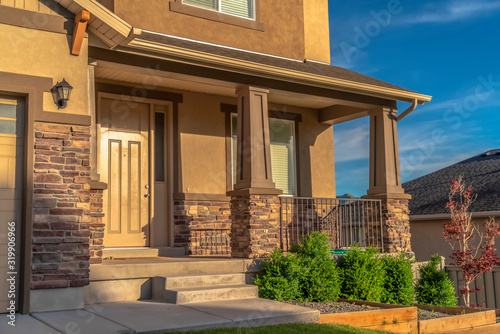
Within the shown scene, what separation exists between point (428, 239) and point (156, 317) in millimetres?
12189

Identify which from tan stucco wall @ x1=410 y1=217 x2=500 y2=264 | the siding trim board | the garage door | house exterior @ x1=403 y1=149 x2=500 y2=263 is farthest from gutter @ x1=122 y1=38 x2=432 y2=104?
tan stucco wall @ x1=410 y1=217 x2=500 y2=264

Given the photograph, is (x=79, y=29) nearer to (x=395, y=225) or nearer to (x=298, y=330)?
(x=298, y=330)

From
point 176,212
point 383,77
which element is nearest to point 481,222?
point 383,77

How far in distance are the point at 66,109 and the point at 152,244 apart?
3668mm

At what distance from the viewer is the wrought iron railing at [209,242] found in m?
9.96

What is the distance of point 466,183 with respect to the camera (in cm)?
1739

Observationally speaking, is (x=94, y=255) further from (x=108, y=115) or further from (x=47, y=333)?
(x=108, y=115)

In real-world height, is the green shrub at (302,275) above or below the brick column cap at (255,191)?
below

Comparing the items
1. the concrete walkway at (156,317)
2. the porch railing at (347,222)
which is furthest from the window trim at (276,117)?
the concrete walkway at (156,317)

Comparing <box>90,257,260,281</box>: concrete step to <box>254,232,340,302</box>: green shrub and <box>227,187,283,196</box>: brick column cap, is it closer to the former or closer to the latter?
<box>254,232,340,302</box>: green shrub

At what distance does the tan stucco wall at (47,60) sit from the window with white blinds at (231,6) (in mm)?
3870

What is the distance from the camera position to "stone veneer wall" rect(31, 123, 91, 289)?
638cm

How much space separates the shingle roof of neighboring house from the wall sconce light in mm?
12043

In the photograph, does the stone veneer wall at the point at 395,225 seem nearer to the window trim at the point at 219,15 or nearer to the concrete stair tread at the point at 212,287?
the concrete stair tread at the point at 212,287
